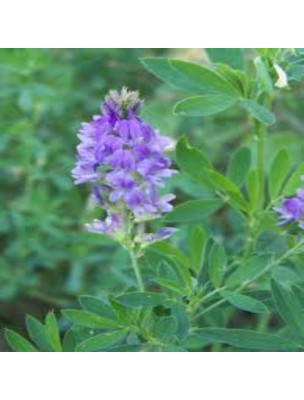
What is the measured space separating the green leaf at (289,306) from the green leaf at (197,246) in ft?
0.66

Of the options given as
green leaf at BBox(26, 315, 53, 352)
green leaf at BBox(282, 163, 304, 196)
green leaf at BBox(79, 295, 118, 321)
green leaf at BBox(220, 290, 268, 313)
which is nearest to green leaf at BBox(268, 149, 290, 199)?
green leaf at BBox(282, 163, 304, 196)

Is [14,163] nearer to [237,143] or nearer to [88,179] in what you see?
[237,143]

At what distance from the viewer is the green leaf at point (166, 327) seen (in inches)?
53.5

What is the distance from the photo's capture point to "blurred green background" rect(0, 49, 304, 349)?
222 cm

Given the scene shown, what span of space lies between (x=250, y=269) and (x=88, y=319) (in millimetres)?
266

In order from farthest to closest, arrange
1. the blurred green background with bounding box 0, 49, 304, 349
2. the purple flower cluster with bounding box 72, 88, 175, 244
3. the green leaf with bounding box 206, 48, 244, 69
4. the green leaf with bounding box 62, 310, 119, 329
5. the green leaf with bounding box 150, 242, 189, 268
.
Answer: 1. the blurred green background with bounding box 0, 49, 304, 349
2. the green leaf with bounding box 206, 48, 244, 69
3. the green leaf with bounding box 150, 242, 189, 268
4. the green leaf with bounding box 62, 310, 119, 329
5. the purple flower cluster with bounding box 72, 88, 175, 244

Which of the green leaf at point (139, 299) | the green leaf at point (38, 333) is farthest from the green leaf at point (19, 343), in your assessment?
the green leaf at point (139, 299)

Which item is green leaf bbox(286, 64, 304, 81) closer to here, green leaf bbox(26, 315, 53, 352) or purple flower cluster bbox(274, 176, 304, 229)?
purple flower cluster bbox(274, 176, 304, 229)

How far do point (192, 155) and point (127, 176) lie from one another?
22 cm

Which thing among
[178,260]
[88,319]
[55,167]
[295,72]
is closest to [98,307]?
[88,319]

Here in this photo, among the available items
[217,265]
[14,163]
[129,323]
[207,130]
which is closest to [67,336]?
[129,323]

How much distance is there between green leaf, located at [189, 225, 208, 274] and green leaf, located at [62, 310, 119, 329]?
22cm

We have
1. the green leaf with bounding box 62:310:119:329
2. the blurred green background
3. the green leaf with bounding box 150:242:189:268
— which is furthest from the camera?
the blurred green background

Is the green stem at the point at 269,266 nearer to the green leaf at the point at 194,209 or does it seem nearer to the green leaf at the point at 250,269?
the green leaf at the point at 250,269
